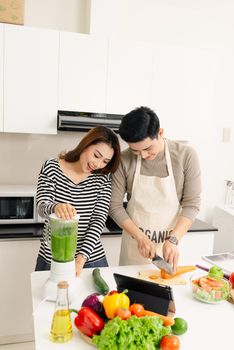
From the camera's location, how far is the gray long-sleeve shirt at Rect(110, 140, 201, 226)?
5.41ft

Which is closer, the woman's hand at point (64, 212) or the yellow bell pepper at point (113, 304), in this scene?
the yellow bell pepper at point (113, 304)

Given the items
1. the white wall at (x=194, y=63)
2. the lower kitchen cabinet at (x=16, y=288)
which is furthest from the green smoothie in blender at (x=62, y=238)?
the white wall at (x=194, y=63)

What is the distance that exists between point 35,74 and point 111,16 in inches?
29.2

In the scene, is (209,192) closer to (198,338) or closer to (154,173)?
(154,173)

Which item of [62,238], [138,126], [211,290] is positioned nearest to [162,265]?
[211,290]

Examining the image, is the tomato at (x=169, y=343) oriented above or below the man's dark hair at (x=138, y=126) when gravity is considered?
below

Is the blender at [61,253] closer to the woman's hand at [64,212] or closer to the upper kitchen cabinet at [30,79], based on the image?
the woman's hand at [64,212]

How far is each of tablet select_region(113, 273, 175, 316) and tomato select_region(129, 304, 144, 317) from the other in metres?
0.07

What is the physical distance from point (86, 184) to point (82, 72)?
3.34 feet

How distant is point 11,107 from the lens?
223 cm

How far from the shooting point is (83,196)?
1.56m

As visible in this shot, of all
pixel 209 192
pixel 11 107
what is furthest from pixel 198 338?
pixel 209 192

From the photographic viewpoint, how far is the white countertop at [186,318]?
1.02 m

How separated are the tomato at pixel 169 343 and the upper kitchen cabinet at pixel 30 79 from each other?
1649 mm
